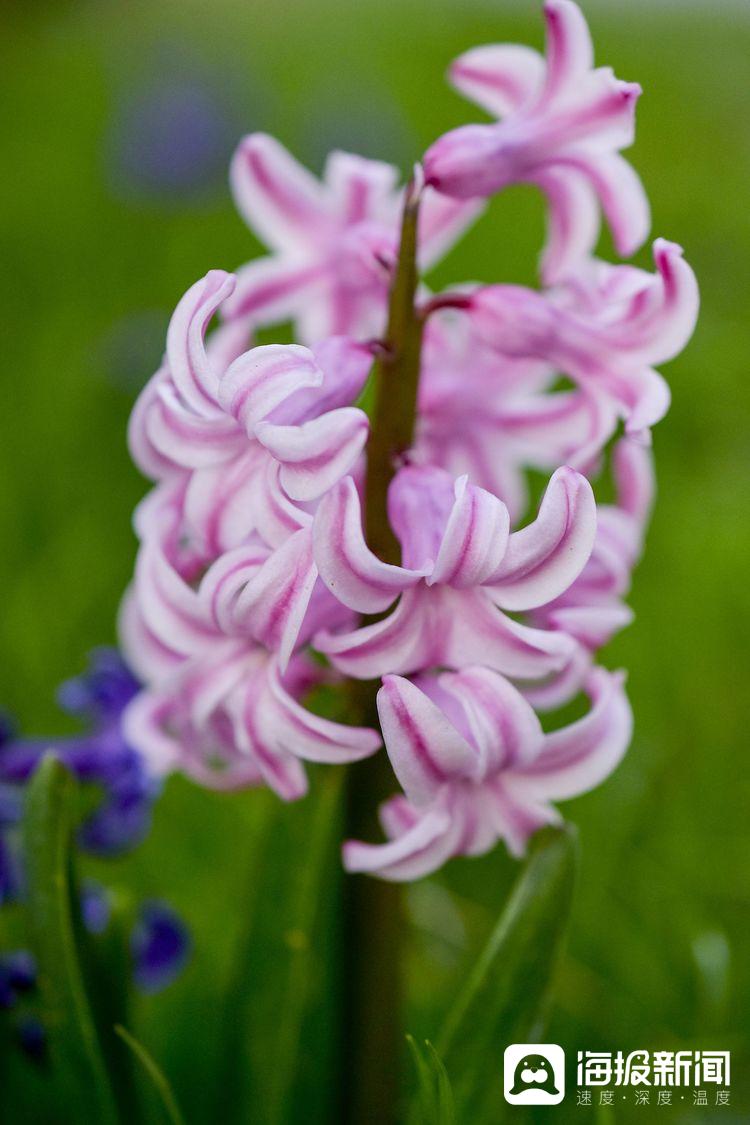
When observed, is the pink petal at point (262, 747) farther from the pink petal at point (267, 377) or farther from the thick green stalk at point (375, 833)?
the pink petal at point (267, 377)

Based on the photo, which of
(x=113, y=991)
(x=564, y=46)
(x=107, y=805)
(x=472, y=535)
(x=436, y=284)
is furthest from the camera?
(x=436, y=284)

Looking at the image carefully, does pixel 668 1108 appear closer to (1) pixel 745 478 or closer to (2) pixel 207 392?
(2) pixel 207 392

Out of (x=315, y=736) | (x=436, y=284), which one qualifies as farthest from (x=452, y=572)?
(x=436, y=284)

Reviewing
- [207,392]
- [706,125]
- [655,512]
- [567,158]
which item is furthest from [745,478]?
[706,125]

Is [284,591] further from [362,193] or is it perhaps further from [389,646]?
[362,193]

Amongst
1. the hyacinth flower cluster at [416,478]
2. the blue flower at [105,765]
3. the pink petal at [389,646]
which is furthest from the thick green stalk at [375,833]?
the blue flower at [105,765]
